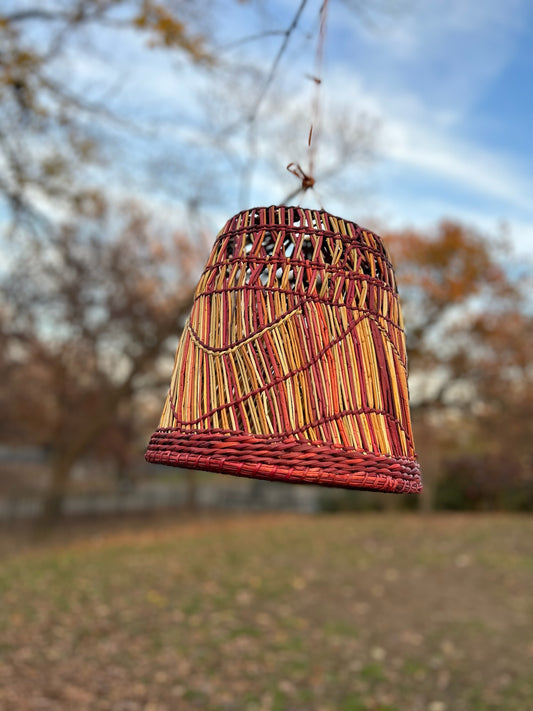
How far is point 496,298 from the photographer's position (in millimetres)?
19969

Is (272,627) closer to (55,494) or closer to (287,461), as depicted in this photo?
(287,461)

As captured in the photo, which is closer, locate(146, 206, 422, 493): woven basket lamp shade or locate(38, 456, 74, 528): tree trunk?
locate(146, 206, 422, 493): woven basket lamp shade

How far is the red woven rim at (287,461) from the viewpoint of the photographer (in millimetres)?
1142

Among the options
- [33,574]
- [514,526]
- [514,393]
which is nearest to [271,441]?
[33,574]

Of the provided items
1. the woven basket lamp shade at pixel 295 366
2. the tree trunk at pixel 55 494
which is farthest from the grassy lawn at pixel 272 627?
the woven basket lamp shade at pixel 295 366

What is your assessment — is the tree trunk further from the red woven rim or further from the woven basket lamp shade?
the red woven rim

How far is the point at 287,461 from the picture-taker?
3.77ft

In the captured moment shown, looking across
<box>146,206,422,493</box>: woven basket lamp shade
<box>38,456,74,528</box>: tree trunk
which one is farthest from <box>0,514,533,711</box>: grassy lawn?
<box>146,206,422,493</box>: woven basket lamp shade

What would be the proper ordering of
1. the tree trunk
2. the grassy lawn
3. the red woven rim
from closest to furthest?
the red woven rim, the grassy lawn, the tree trunk

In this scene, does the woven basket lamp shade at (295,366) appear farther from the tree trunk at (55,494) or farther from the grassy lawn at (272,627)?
the tree trunk at (55,494)

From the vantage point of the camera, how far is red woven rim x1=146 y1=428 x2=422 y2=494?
1142 mm

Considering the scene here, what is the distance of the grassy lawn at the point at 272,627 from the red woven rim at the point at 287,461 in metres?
4.53

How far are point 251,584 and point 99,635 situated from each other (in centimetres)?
248

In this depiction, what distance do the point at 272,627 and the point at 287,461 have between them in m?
6.37
